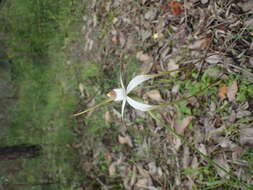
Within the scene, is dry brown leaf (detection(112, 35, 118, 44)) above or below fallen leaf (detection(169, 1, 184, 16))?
above

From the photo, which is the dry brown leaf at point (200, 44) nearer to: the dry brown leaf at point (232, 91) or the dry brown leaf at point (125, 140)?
the dry brown leaf at point (232, 91)

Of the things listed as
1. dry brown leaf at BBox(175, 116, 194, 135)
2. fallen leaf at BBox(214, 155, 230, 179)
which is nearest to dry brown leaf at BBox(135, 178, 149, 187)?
dry brown leaf at BBox(175, 116, 194, 135)

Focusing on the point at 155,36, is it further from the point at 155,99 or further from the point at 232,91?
the point at 232,91

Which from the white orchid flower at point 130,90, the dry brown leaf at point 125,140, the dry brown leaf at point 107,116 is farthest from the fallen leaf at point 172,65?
the dry brown leaf at point 107,116

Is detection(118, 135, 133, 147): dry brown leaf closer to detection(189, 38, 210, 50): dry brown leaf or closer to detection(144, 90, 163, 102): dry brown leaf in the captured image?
detection(144, 90, 163, 102): dry brown leaf

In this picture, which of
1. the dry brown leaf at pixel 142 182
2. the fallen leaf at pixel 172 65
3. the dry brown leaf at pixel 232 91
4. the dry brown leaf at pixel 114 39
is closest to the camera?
the dry brown leaf at pixel 232 91

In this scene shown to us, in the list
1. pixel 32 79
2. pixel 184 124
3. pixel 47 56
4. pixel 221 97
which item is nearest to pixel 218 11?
pixel 221 97

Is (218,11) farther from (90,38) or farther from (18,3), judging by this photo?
(18,3)

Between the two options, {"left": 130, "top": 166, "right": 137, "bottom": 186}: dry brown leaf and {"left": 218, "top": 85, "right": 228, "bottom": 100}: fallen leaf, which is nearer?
{"left": 218, "top": 85, "right": 228, "bottom": 100}: fallen leaf
